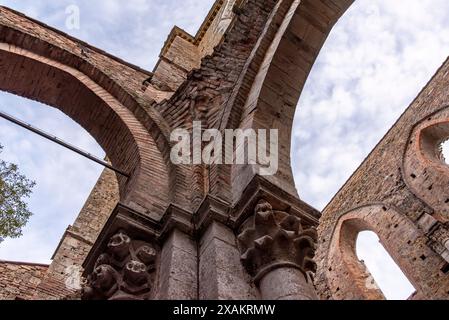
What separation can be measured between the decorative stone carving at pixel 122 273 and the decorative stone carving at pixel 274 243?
0.61 m

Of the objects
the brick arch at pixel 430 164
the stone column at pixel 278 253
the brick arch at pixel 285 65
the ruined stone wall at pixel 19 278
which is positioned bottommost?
the stone column at pixel 278 253

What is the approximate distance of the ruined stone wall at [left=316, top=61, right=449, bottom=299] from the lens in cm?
774

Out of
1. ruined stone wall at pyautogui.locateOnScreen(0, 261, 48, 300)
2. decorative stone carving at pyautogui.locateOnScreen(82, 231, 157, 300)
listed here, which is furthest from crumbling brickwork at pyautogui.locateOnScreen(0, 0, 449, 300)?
ruined stone wall at pyautogui.locateOnScreen(0, 261, 48, 300)

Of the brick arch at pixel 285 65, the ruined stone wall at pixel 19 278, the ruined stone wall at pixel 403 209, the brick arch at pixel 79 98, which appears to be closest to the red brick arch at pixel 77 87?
the brick arch at pixel 79 98

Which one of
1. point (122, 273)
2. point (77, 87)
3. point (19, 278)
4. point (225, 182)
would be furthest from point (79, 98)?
point (19, 278)

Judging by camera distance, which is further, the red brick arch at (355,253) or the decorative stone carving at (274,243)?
the red brick arch at (355,253)

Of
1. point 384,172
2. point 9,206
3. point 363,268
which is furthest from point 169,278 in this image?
point 384,172

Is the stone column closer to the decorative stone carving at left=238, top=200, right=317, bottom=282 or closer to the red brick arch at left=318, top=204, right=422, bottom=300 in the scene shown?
the decorative stone carving at left=238, top=200, right=317, bottom=282

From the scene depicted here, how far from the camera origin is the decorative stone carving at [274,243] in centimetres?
255

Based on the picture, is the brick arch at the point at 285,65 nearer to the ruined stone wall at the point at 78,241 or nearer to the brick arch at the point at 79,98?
the brick arch at the point at 79,98

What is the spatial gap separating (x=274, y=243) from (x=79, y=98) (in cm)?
345

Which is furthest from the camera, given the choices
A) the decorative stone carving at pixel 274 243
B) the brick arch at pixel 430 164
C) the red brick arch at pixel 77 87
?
the brick arch at pixel 430 164

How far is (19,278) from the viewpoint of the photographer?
770 cm

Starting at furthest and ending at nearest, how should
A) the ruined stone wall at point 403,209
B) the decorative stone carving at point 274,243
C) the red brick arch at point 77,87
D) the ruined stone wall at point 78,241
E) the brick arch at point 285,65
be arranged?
the ruined stone wall at point 403,209, the ruined stone wall at point 78,241, the red brick arch at point 77,87, the brick arch at point 285,65, the decorative stone carving at point 274,243
